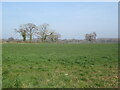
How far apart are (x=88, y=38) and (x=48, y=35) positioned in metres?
28.5

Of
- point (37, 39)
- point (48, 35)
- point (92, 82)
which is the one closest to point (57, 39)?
point (48, 35)

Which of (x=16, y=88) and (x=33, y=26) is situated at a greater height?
(x=33, y=26)

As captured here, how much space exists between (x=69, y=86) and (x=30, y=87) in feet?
4.12

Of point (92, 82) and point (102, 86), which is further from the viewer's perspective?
point (92, 82)

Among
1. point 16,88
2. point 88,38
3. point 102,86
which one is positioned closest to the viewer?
point 16,88

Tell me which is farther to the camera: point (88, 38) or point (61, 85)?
point (88, 38)

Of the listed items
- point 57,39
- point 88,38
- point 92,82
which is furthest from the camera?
point 88,38

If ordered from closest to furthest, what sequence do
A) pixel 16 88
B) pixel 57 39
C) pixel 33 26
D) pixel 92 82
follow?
1. pixel 16 88
2. pixel 92 82
3. pixel 33 26
4. pixel 57 39

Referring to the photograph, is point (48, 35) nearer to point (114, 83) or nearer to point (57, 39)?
point (57, 39)

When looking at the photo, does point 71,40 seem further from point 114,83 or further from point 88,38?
point 114,83

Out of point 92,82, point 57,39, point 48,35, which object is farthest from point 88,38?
point 92,82

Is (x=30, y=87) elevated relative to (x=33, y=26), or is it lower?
lower

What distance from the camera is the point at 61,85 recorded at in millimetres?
6336

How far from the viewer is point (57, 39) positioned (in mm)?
95625
